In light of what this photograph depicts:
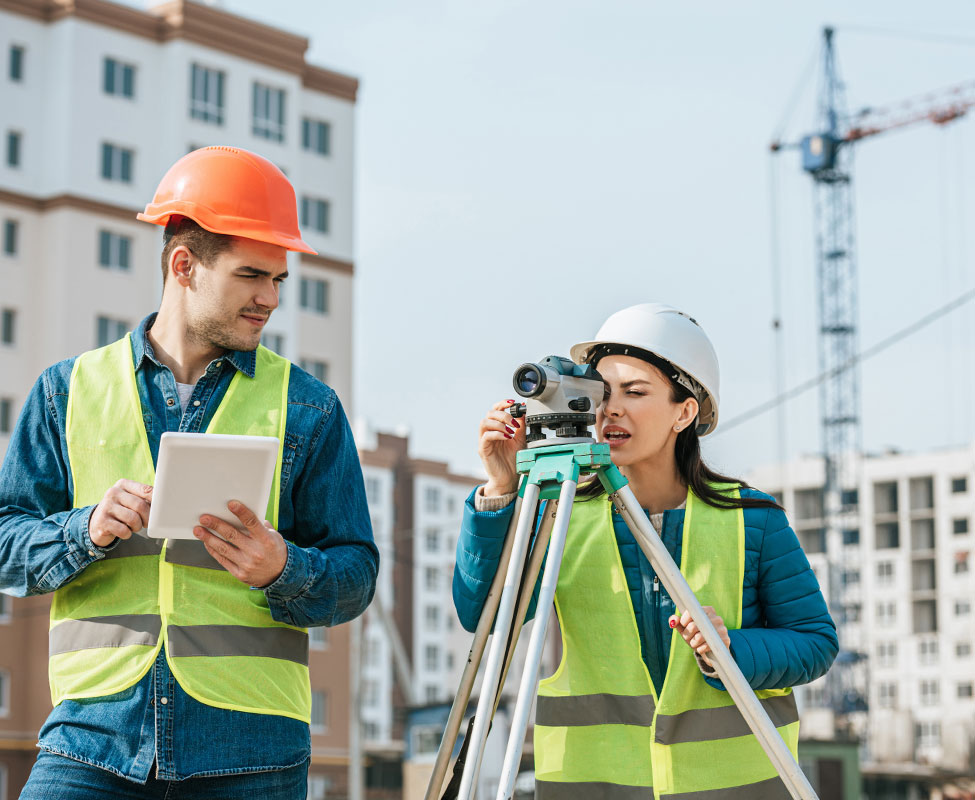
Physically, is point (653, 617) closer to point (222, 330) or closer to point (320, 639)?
point (222, 330)

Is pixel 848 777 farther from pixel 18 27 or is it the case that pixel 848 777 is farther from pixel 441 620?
pixel 441 620

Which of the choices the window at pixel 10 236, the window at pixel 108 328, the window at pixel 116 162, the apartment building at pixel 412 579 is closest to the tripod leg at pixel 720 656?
the window at pixel 108 328

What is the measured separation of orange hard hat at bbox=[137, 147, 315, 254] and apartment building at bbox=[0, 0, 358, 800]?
37914mm

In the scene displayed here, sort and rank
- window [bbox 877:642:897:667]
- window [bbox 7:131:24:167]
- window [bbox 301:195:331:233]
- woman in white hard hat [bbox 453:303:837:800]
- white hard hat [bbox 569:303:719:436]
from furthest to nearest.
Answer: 1. window [bbox 877:642:897:667]
2. window [bbox 301:195:331:233]
3. window [bbox 7:131:24:167]
4. white hard hat [bbox 569:303:719:436]
5. woman in white hard hat [bbox 453:303:837:800]

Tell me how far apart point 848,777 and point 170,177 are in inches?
1521

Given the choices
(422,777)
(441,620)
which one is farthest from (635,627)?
(441,620)

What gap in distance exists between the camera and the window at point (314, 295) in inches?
1885

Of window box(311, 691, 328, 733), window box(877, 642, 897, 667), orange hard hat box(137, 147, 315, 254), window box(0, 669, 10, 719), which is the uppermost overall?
orange hard hat box(137, 147, 315, 254)

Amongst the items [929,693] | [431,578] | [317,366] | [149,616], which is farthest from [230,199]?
[929,693]

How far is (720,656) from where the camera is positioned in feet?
11.1

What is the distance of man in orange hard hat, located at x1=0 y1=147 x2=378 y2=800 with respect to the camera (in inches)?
126

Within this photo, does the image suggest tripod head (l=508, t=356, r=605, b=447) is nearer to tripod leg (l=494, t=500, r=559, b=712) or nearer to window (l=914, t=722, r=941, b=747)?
tripod leg (l=494, t=500, r=559, b=712)

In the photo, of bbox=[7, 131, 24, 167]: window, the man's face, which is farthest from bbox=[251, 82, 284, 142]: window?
the man's face

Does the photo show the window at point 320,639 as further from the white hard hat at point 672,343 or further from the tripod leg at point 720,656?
the tripod leg at point 720,656
